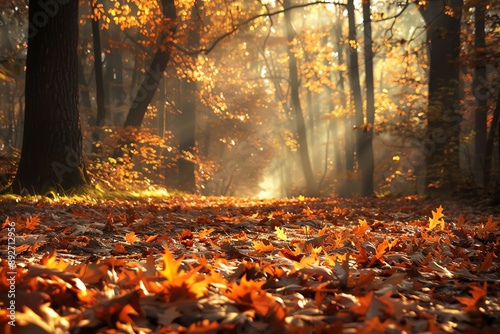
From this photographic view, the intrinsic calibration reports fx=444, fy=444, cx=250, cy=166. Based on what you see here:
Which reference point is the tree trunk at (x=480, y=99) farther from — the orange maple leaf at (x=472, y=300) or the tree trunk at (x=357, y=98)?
the orange maple leaf at (x=472, y=300)

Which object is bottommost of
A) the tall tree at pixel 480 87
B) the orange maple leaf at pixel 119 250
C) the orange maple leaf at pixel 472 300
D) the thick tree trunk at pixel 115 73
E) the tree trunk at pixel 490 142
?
the orange maple leaf at pixel 472 300

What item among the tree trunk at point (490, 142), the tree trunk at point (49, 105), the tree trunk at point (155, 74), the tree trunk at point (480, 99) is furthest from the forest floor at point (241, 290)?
the tree trunk at point (155, 74)

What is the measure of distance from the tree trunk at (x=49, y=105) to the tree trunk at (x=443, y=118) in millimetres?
8547

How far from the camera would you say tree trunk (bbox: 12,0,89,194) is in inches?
264

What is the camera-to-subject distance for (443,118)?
38.4ft

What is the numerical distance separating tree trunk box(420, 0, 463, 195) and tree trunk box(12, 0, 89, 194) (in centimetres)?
855

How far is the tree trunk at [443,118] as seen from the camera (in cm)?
1133

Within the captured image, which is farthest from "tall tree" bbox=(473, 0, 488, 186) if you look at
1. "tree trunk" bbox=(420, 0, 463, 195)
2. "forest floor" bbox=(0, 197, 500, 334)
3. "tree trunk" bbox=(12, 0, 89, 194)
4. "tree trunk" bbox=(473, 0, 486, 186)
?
"tree trunk" bbox=(12, 0, 89, 194)

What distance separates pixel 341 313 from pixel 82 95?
20901 millimetres

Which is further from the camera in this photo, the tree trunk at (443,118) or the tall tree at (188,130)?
the tall tree at (188,130)

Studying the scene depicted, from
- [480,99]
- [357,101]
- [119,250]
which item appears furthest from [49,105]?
[480,99]

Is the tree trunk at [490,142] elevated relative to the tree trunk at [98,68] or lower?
lower

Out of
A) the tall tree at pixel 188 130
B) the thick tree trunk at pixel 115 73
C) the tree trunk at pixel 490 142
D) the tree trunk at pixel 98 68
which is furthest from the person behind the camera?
the thick tree trunk at pixel 115 73

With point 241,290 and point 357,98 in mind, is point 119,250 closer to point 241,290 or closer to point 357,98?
point 241,290
